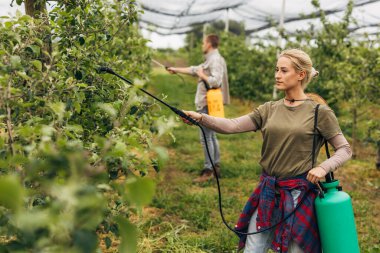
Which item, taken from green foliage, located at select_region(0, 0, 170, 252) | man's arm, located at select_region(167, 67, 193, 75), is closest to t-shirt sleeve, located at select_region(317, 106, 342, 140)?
green foliage, located at select_region(0, 0, 170, 252)

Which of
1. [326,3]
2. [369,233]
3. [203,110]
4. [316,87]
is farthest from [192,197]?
[326,3]

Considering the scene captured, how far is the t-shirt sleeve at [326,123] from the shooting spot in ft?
7.38

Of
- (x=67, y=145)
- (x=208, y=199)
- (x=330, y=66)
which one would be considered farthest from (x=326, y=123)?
(x=330, y=66)

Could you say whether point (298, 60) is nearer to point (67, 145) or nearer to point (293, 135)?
point (293, 135)

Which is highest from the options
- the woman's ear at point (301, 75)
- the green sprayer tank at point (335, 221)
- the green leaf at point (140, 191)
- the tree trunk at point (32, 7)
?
the tree trunk at point (32, 7)

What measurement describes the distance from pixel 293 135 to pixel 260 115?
0.94 feet

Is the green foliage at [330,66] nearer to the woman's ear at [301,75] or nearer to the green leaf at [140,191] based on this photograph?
the woman's ear at [301,75]

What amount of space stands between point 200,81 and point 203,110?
1.07 ft

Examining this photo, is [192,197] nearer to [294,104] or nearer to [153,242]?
[153,242]

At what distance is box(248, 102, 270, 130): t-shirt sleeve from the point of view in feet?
8.11

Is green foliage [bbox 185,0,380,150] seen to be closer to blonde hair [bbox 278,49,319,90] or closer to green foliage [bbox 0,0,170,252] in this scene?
blonde hair [bbox 278,49,319,90]

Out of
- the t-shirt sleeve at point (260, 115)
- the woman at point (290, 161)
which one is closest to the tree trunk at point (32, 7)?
the woman at point (290, 161)

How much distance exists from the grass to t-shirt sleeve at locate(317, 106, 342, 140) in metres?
1.01

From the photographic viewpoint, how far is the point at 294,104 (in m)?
2.36
